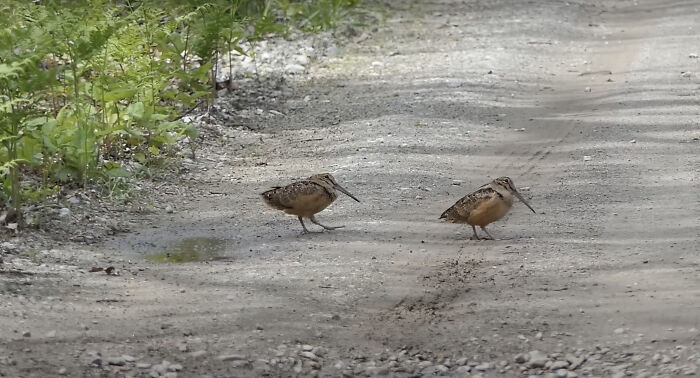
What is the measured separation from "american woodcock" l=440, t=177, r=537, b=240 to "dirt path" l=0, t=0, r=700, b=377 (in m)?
0.21

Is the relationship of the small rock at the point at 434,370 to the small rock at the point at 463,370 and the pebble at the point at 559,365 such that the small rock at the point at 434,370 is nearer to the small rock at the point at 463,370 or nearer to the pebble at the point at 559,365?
the small rock at the point at 463,370

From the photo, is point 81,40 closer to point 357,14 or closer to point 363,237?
point 363,237

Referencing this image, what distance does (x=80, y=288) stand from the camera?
7.75m

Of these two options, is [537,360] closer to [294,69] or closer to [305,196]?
[305,196]

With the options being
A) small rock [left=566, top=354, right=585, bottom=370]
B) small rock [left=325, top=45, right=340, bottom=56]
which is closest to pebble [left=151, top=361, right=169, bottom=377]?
small rock [left=566, top=354, right=585, bottom=370]

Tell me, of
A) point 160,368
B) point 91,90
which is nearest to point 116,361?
→ point 160,368

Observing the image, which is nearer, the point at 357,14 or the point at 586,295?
the point at 586,295

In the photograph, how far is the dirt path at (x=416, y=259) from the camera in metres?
6.65

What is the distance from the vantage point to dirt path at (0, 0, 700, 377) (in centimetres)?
665

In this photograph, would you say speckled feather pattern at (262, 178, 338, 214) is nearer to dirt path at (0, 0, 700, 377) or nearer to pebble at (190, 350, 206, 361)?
dirt path at (0, 0, 700, 377)

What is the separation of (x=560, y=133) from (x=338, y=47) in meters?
5.94

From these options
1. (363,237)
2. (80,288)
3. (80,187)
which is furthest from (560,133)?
(80,288)

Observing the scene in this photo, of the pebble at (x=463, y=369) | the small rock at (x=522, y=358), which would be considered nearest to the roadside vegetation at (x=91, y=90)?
the pebble at (x=463, y=369)

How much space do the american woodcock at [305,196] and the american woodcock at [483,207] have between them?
914 mm
